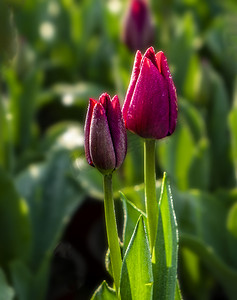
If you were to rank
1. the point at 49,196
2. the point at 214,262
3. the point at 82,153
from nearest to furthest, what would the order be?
1. the point at 214,262
2. the point at 49,196
3. the point at 82,153

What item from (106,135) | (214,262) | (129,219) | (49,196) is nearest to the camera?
(106,135)

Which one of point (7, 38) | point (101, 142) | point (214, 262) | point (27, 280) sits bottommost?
point (214, 262)

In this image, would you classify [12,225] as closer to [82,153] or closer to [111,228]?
[82,153]

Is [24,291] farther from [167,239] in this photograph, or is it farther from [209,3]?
[209,3]

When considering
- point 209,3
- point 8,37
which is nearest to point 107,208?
point 8,37

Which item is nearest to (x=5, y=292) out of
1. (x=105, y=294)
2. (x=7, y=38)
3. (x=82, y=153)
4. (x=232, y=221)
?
(x=105, y=294)

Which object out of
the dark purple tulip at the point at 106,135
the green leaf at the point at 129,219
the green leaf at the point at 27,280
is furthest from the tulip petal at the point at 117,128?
the green leaf at the point at 27,280

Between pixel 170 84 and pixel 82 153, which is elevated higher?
pixel 82 153

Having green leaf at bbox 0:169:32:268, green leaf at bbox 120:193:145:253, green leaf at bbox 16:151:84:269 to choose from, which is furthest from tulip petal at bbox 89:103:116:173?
green leaf at bbox 16:151:84:269
